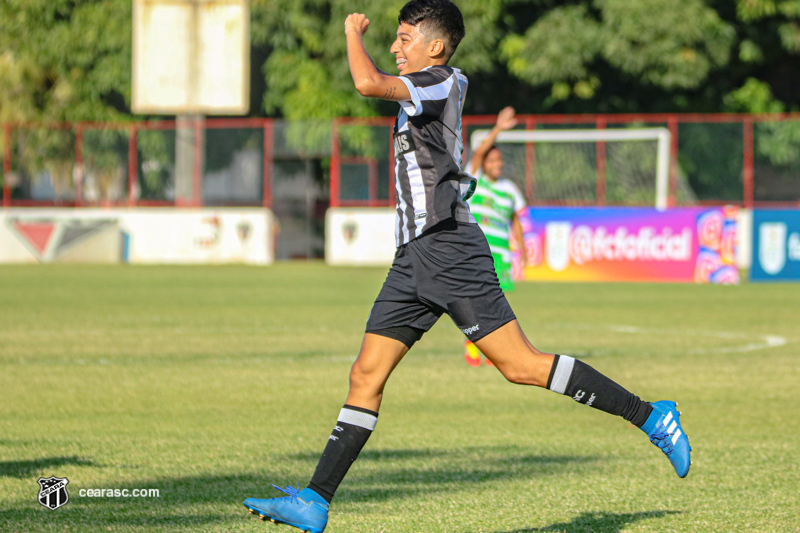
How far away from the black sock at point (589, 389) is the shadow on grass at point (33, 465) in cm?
272

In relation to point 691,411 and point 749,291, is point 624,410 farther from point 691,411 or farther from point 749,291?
point 749,291

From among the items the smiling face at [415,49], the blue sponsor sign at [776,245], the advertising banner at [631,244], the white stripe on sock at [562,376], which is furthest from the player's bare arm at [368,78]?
the blue sponsor sign at [776,245]

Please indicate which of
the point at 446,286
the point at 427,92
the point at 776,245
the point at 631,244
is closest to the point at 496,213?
the point at 446,286

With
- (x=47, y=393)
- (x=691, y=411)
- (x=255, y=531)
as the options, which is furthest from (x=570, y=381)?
(x=47, y=393)

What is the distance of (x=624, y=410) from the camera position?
16.0 feet

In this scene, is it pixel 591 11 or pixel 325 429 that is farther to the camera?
pixel 591 11

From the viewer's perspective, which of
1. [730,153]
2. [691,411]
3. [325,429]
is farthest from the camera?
[730,153]

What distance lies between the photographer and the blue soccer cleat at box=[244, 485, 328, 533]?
454cm

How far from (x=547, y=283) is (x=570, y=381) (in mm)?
18563

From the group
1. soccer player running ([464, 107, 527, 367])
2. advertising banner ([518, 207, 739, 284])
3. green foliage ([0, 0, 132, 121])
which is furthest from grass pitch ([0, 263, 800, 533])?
green foliage ([0, 0, 132, 121])

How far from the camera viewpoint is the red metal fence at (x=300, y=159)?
29.6 meters

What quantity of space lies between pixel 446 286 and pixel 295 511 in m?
1.02

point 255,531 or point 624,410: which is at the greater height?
point 624,410

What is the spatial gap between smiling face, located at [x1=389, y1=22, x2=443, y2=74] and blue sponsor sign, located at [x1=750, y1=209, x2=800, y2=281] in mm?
19588
